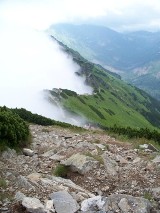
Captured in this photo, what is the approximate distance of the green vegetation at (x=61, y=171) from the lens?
18.7 m

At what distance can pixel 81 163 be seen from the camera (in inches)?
747

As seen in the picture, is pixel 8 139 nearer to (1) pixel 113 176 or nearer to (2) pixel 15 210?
(1) pixel 113 176

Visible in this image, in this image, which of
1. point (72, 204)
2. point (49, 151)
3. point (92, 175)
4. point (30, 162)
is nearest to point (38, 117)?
point (49, 151)

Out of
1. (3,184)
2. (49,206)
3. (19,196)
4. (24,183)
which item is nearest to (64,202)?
(49,206)

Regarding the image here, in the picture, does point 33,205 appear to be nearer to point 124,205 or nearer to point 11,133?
point 124,205

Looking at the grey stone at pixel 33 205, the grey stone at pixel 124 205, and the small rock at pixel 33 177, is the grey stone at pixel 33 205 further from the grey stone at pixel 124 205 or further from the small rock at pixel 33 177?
the grey stone at pixel 124 205

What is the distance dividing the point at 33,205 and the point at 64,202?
4.50ft

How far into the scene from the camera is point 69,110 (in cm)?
19875

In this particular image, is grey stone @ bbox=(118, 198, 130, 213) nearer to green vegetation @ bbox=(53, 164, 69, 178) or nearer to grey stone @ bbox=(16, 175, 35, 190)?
grey stone @ bbox=(16, 175, 35, 190)

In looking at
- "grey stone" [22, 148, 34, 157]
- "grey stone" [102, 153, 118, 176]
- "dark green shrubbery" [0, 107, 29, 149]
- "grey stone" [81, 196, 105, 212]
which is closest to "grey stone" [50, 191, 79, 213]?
"grey stone" [81, 196, 105, 212]

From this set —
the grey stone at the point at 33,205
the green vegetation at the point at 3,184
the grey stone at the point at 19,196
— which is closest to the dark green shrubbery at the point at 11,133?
the green vegetation at the point at 3,184

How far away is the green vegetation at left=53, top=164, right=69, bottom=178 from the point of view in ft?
61.3

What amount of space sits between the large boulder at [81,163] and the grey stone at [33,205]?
205 inches

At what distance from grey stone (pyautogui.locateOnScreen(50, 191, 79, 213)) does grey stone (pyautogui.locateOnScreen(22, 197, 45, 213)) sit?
0.70m
